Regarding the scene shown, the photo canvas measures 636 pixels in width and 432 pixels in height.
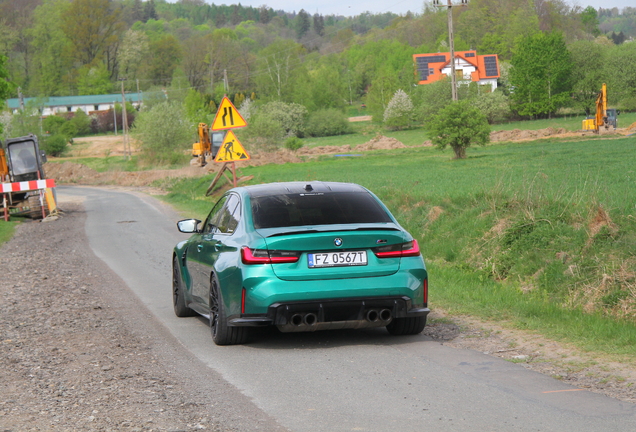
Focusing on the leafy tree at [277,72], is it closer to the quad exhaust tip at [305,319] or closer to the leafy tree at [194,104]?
the leafy tree at [194,104]

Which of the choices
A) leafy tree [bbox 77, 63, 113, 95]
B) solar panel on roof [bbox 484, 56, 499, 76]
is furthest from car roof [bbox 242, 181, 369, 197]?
leafy tree [bbox 77, 63, 113, 95]

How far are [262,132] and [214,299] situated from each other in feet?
203

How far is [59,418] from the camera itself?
5.43 meters

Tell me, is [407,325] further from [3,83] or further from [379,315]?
[3,83]

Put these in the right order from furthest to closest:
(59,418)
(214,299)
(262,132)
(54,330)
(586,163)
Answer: (262,132), (586,163), (54,330), (214,299), (59,418)

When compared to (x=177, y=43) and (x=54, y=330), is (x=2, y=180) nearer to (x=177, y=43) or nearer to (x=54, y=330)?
(x=54, y=330)

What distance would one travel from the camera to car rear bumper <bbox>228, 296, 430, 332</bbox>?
710 centimetres

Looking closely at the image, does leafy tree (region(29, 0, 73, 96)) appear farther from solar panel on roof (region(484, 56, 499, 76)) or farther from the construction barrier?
the construction barrier

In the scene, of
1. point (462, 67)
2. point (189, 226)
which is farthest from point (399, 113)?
point (189, 226)

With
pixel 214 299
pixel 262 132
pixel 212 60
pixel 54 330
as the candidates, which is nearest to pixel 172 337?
pixel 214 299

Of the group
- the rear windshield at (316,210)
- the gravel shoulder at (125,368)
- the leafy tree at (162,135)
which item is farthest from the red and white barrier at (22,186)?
the leafy tree at (162,135)

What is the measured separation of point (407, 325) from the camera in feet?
25.9

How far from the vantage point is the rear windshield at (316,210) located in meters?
7.62

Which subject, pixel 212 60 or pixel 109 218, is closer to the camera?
pixel 109 218
